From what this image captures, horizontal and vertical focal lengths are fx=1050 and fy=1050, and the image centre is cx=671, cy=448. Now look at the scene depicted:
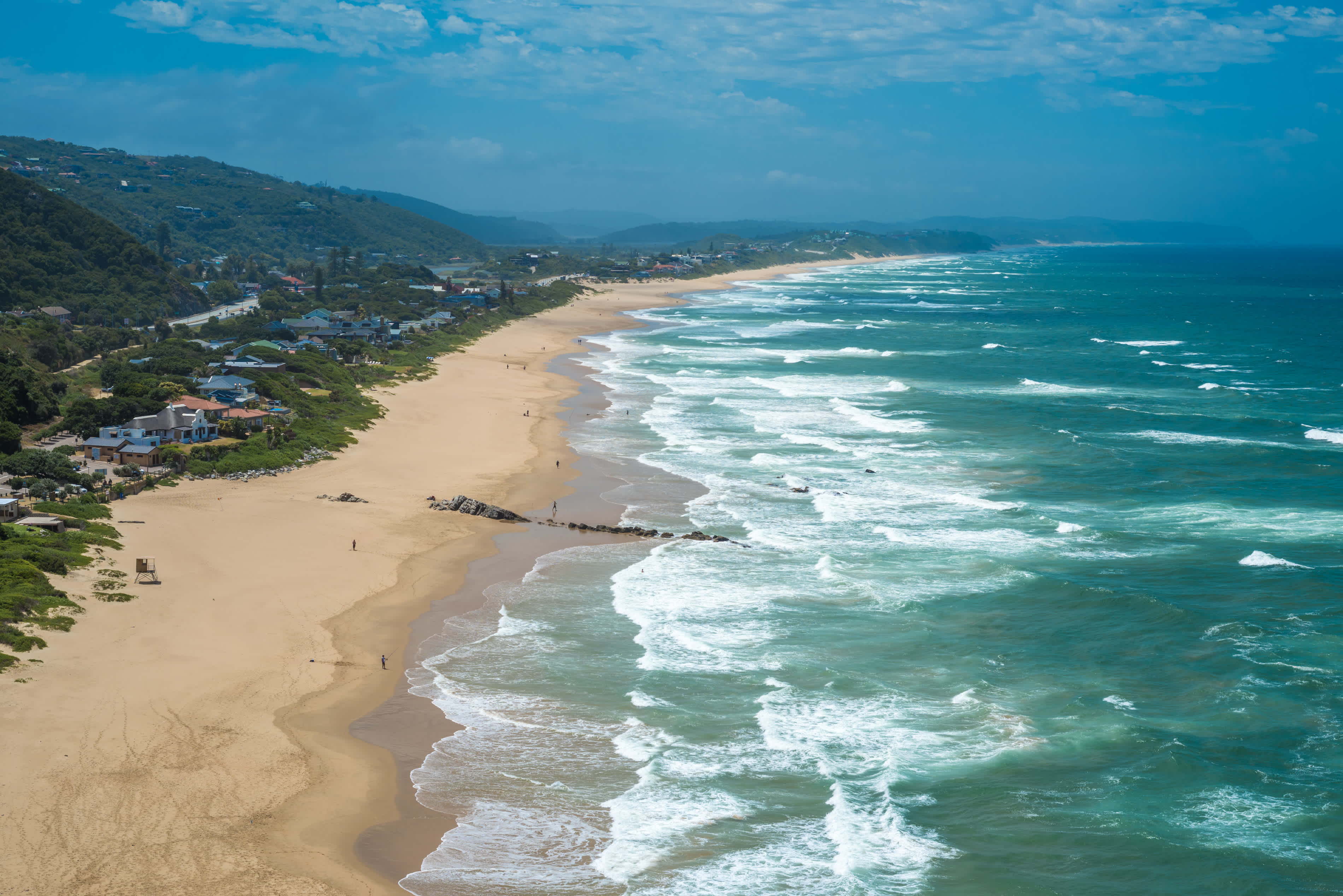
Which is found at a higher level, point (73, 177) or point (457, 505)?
point (73, 177)

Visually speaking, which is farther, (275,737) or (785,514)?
(785,514)

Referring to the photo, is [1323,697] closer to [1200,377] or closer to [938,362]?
[1200,377]

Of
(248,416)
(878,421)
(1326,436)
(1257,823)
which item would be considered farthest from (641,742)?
(1326,436)

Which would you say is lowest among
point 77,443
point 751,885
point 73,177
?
point 751,885

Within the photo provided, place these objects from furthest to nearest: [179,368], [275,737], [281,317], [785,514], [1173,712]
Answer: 1. [281,317]
2. [179,368]
3. [785,514]
4. [1173,712]
5. [275,737]

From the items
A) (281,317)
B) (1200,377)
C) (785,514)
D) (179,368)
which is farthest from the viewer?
(281,317)

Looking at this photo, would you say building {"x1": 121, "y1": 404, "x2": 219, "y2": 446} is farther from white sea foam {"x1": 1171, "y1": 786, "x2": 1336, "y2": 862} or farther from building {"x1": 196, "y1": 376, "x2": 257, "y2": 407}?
white sea foam {"x1": 1171, "y1": 786, "x2": 1336, "y2": 862}

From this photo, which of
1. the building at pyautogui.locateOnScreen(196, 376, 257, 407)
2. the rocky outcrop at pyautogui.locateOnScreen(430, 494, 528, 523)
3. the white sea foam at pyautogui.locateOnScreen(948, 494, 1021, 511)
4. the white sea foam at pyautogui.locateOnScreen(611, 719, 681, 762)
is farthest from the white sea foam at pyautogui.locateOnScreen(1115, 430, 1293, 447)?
the building at pyautogui.locateOnScreen(196, 376, 257, 407)

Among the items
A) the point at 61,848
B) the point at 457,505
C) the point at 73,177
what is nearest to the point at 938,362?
the point at 457,505
